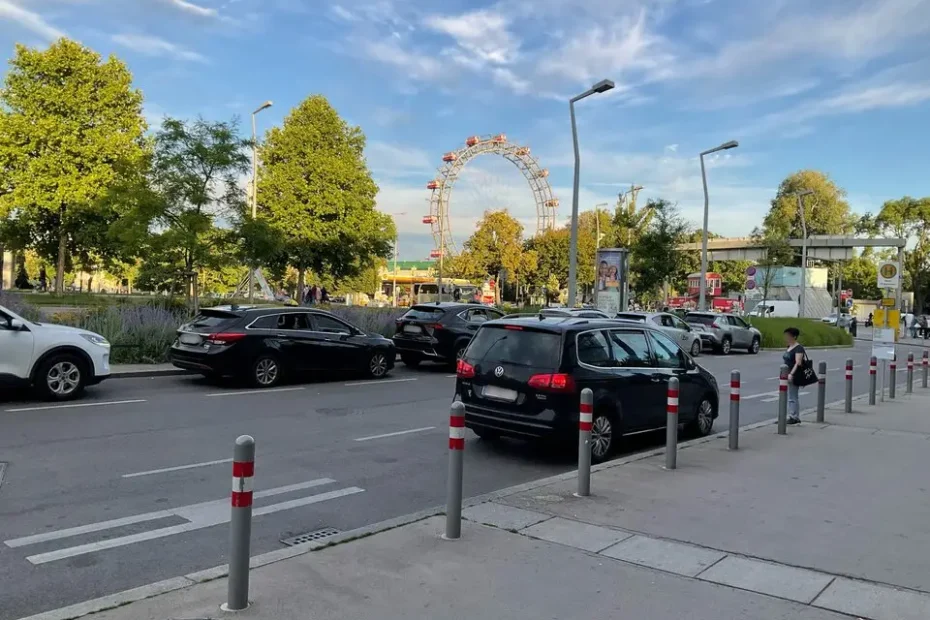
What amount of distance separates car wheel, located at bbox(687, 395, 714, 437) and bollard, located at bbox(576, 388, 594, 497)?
4.18m

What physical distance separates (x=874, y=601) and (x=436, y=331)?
13710mm

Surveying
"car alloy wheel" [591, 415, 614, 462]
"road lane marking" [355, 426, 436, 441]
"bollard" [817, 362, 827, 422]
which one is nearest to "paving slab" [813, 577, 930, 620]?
"car alloy wheel" [591, 415, 614, 462]

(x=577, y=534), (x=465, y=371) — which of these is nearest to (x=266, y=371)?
(x=465, y=371)

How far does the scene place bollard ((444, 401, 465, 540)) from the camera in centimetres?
528

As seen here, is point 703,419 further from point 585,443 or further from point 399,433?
point 585,443

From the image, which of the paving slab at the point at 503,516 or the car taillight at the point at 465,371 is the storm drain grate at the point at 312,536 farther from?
the car taillight at the point at 465,371

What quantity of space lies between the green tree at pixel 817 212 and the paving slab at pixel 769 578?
86.6 metres

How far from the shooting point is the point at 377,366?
1603cm

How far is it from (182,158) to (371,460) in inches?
549

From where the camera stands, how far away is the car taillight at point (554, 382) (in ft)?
26.8

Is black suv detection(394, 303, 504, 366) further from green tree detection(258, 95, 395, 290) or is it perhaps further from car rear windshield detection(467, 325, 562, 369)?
green tree detection(258, 95, 395, 290)

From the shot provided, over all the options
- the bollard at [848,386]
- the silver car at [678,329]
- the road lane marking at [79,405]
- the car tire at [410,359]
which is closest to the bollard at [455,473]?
the road lane marking at [79,405]

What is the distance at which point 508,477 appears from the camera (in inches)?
308

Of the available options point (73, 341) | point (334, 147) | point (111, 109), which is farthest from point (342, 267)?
point (73, 341)
